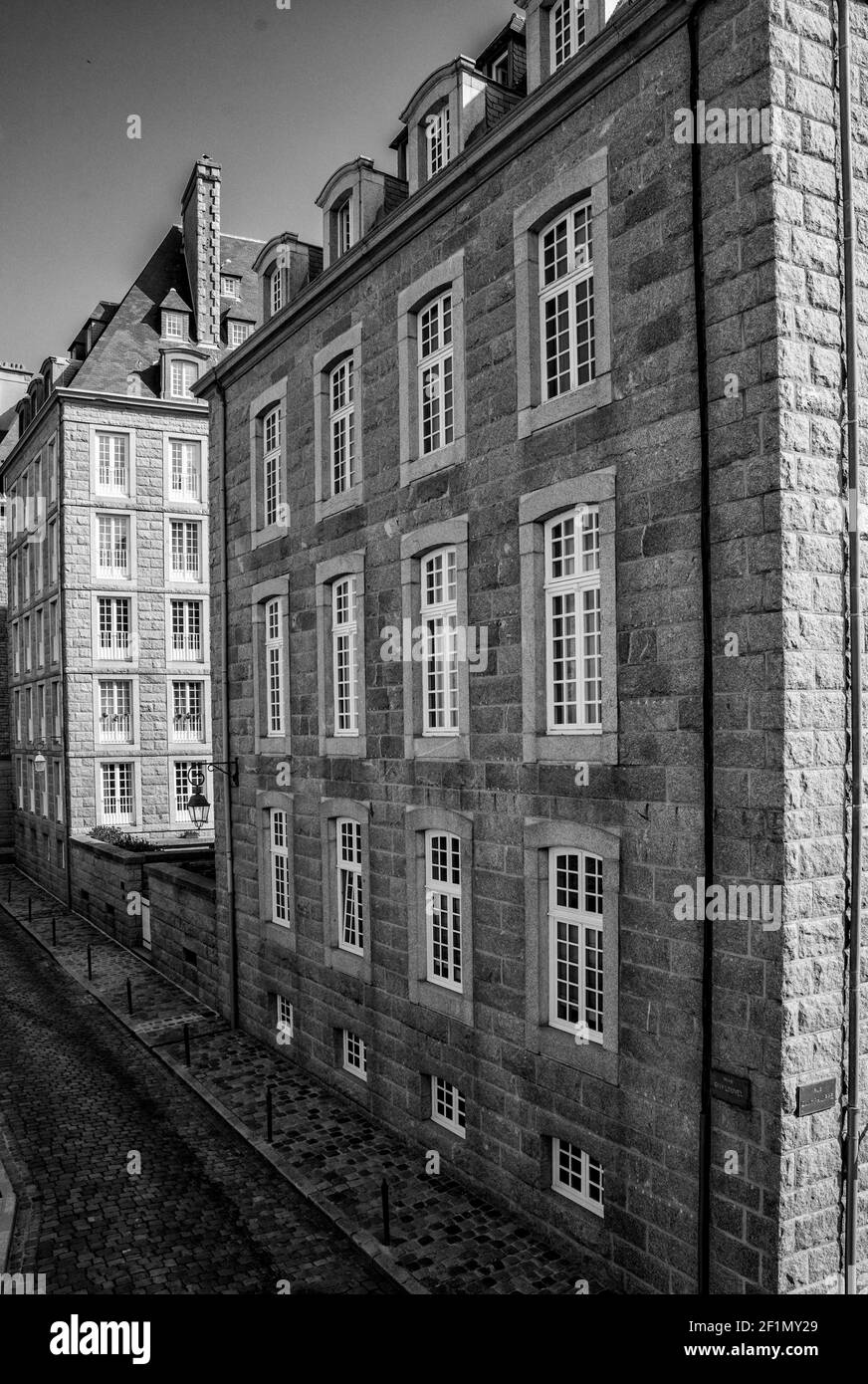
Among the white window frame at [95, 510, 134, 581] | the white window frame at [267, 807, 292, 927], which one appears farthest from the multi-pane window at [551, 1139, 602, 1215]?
the white window frame at [95, 510, 134, 581]

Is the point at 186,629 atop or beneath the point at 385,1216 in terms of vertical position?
atop

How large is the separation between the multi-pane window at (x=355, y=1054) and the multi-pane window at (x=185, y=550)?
21.6 meters

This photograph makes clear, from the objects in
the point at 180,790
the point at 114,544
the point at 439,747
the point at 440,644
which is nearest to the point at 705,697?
the point at 439,747

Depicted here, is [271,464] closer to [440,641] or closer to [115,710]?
[440,641]

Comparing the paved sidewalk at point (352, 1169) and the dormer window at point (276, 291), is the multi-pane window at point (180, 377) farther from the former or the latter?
the paved sidewalk at point (352, 1169)

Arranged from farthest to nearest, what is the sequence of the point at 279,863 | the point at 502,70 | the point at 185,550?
1. the point at 185,550
2. the point at 279,863
3. the point at 502,70

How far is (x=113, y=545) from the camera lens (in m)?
32.3

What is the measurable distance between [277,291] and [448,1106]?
14.8 metres

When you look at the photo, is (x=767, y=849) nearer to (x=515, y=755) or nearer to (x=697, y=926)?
(x=697, y=926)

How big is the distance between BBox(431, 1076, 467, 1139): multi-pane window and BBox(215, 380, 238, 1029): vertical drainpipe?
714 cm

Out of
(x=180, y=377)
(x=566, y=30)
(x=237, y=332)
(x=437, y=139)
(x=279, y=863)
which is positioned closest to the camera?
(x=566, y=30)

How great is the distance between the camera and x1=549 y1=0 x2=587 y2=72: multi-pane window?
1064 centimetres

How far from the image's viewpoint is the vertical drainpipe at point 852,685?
839 cm

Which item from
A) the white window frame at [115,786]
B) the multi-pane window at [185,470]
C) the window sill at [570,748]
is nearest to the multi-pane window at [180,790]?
the white window frame at [115,786]
